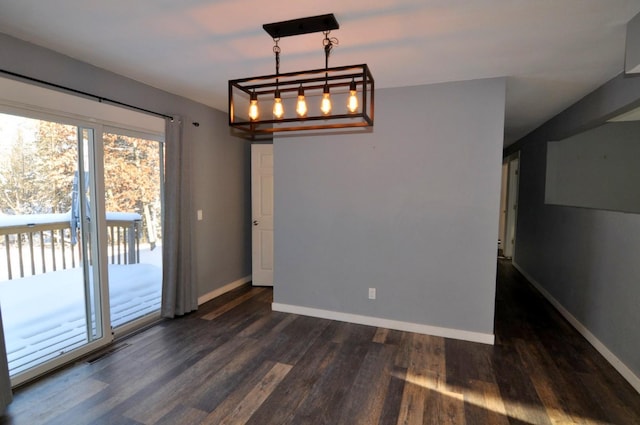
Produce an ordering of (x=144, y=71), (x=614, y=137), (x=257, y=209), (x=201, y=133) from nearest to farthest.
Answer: (x=144, y=71)
(x=614, y=137)
(x=201, y=133)
(x=257, y=209)

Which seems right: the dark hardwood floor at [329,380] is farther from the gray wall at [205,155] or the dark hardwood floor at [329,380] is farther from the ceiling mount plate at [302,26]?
the ceiling mount plate at [302,26]

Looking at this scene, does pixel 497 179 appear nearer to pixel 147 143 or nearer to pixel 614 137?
pixel 614 137

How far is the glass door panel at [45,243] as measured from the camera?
2.41m

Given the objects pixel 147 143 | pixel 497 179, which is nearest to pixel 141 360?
pixel 147 143

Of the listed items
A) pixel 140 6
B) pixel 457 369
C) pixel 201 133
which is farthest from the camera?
pixel 201 133

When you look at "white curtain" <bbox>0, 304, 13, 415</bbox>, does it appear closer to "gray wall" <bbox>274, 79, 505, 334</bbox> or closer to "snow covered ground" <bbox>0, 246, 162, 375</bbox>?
"snow covered ground" <bbox>0, 246, 162, 375</bbox>

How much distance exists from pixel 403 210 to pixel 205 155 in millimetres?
2580

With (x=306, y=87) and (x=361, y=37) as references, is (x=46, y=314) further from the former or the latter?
(x=361, y=37)

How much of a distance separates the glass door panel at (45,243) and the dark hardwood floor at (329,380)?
372 mm

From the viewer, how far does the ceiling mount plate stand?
6.39 ft

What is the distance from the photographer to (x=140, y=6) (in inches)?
74.2

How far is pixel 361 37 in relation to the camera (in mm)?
2223

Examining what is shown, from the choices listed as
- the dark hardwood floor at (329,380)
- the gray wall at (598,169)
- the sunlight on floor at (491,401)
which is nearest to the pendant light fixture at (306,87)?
the dark hardwood floor at (329,380)

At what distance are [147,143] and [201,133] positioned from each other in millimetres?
699
